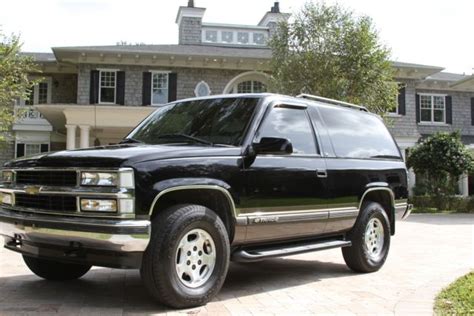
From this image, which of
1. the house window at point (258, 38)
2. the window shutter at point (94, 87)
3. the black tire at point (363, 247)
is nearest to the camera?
the black tire at point (363, 247)

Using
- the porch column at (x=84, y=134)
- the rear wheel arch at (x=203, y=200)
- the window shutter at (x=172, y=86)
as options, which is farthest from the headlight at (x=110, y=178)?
the window shutter at (x=172, y=86)

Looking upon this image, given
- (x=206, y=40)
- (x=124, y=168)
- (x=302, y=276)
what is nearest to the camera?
(x=124, y=168)

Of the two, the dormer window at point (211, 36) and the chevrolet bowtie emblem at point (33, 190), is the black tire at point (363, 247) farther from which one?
the dormer window at point (211, 36)

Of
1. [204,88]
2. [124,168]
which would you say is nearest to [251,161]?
[124,168]

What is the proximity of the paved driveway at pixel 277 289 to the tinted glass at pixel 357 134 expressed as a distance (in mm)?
1608

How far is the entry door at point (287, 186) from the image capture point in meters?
5.28

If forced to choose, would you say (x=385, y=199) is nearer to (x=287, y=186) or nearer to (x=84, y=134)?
(x=287, y=186)

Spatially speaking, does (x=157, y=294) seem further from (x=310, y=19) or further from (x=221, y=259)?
(x=310, y=19)

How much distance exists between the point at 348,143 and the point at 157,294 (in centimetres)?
342

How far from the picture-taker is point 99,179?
438 centimetres

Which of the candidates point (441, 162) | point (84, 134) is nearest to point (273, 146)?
point (84, 134)

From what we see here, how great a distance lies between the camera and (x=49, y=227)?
4.49 m

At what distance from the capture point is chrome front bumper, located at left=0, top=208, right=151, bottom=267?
166 inches

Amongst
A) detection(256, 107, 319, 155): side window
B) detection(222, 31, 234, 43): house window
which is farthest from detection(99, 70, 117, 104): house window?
detection(256, 107, 319, 155): side window
